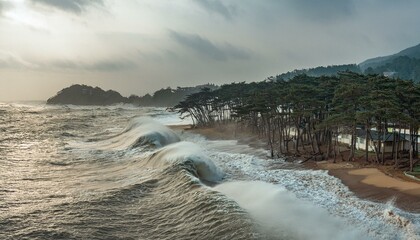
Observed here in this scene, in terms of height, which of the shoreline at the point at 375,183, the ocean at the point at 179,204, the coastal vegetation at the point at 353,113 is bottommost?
the shoreline at the point at 375,183

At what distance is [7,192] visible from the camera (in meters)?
20.4

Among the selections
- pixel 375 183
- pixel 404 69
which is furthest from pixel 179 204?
pixel 404 69

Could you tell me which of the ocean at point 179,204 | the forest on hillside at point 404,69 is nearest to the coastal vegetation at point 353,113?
the ocean at point 179,204

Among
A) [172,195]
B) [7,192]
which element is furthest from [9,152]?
[172,195]

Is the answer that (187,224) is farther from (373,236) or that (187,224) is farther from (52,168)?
(52,168)

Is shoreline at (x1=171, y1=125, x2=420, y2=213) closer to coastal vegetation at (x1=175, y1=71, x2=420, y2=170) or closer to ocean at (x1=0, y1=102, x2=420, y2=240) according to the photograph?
ocean at (x1=0, y1=102, x2=420, y2=240)

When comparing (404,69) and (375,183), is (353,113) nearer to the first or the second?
(375,183)

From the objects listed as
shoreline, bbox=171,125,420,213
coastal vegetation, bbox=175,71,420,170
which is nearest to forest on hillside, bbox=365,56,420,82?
coastal vegetation, bbox=175,71,420,170

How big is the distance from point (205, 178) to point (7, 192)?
11273mm

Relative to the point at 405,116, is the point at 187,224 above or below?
below

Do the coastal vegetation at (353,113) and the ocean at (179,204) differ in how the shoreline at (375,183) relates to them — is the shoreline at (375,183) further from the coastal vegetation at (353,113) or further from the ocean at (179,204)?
the coastal vegetation at (353,113)

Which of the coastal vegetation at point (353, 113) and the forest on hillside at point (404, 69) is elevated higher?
the forest on hillside at point (404, 69)

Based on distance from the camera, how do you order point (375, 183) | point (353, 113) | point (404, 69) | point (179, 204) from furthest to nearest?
point (404, 69)
point (353, 113)
point (375, 183)
point (179, 204)

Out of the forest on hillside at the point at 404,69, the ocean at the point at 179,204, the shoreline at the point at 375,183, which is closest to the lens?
the ocean at the point at 179,204
